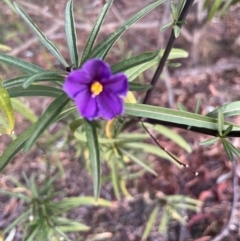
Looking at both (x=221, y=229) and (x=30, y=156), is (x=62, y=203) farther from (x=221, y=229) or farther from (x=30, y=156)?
(x=221, y=229)

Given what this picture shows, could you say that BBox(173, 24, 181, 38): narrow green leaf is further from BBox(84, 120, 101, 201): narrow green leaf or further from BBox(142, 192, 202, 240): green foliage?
BBox(142, 192, 202, 240): green foliage

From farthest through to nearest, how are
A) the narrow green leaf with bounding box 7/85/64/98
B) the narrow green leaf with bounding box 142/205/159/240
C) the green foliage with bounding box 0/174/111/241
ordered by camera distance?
1. the narrow green leaf with bounding box 142/205/159/240
2. the green foliage with bounding box 0/174/111/241
3. the narrow green leaf with bounding box 7/85/64/98

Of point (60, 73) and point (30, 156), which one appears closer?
point (60, 73)

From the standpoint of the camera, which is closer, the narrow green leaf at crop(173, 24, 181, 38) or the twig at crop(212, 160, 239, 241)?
the narrow green leaf at crop(173, 24, 181, 38)

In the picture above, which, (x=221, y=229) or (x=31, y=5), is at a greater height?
(x=31, y=5)

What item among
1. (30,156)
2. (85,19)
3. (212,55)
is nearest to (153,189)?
(30,156)

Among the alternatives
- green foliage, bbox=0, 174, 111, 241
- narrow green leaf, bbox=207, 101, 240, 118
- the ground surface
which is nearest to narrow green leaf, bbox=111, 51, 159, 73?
narrow green leaf, bbox=207, 101, 240, 118

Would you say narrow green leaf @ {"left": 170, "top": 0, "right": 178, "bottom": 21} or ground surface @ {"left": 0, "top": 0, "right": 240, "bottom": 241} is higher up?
ground surface @ {"left": 0, "top": 0, "right": 240, "bottom": 241}

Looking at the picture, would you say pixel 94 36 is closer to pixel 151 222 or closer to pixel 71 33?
pixel 71 33
